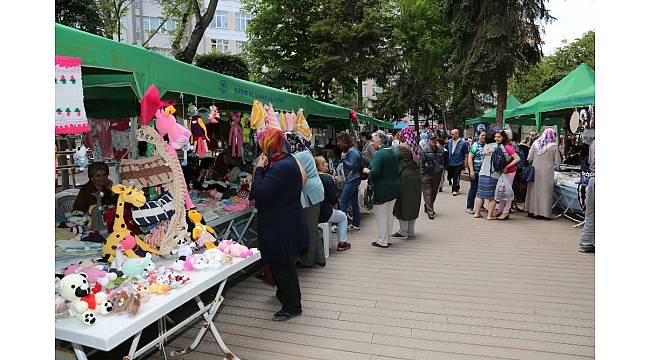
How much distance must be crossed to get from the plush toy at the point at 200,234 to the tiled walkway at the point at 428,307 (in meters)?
0.74

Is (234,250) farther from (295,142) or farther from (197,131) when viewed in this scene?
(295,142)

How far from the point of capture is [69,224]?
3643mm

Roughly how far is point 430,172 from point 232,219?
424 centimetres

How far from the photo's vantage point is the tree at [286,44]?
2106 centimetres

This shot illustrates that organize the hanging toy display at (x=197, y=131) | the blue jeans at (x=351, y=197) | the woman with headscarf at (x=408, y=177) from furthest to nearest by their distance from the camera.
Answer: the blue jeans at (x=351, y=197) → the woman with headscarf at (x=408, y=177) → the hanging toy display at (x=197, y=131)

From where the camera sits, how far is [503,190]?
753cm

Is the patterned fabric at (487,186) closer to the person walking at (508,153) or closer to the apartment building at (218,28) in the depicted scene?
the person walking at (508,153)

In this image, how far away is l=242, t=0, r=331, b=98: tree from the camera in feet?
69.1

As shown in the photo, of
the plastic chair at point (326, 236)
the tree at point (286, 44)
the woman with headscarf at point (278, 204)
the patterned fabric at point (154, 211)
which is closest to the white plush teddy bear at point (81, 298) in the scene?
the patterned fabric at point (154, 211)

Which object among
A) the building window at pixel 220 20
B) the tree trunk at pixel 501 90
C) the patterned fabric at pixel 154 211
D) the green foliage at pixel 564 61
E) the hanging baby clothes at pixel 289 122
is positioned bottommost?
the patterned fabric at pixel 154 211

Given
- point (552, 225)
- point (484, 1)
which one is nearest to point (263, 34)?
point (484, 1)

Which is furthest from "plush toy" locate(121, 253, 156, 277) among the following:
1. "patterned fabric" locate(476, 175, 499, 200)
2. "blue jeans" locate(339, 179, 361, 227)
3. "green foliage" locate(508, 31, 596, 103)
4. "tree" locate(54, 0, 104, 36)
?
"green foliage" locate(508, 31, 596, 103)

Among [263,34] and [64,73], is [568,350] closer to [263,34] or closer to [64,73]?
[64,73]

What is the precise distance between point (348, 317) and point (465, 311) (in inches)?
40.7
